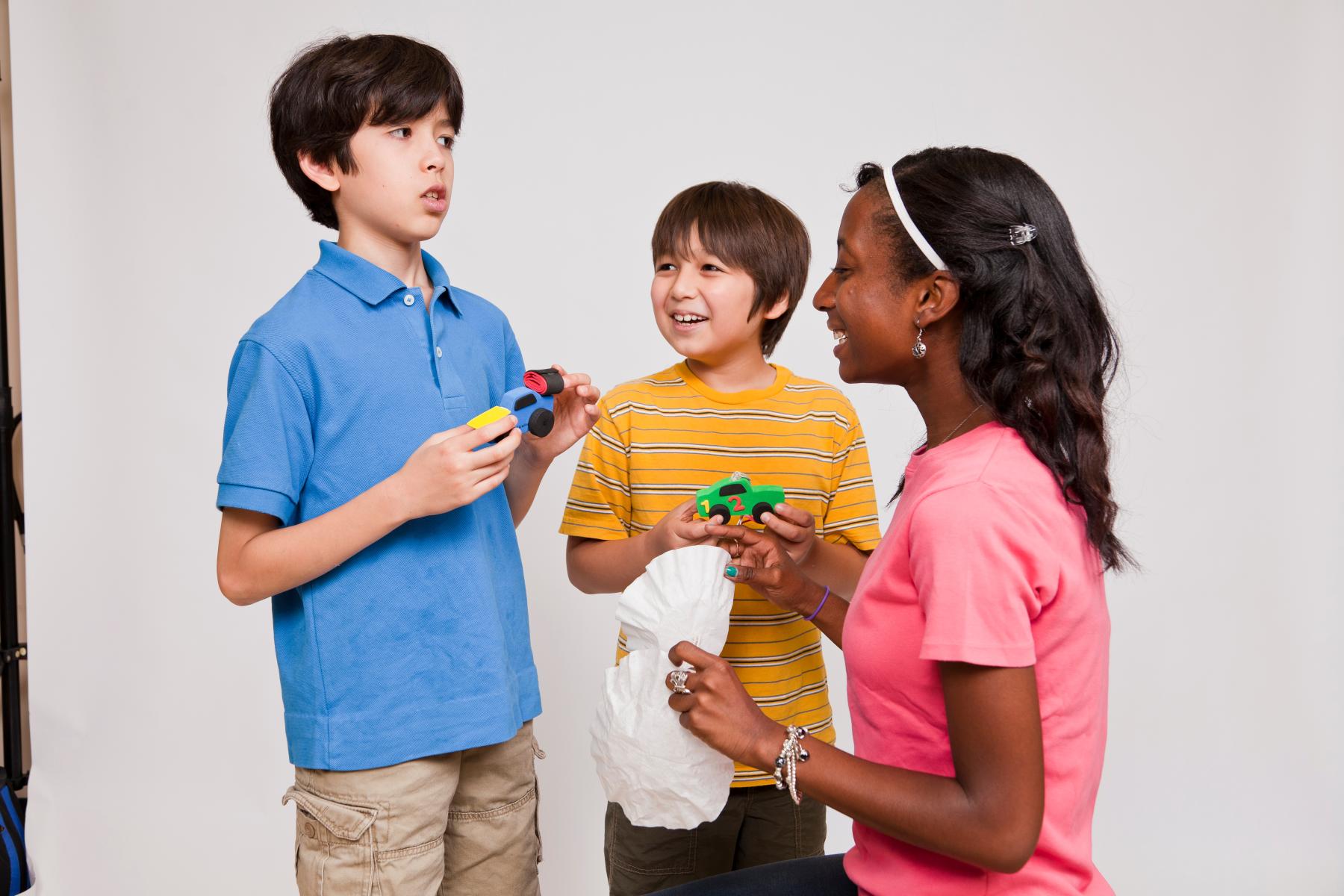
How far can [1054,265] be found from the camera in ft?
4.31

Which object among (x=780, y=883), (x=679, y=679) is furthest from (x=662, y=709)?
(x=780, y=883)

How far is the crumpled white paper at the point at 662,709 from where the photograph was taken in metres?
1.38

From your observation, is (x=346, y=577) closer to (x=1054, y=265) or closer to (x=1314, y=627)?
(x=1054, y=265)

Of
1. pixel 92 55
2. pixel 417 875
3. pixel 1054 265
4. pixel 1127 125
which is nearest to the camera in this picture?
pixel 1054 265

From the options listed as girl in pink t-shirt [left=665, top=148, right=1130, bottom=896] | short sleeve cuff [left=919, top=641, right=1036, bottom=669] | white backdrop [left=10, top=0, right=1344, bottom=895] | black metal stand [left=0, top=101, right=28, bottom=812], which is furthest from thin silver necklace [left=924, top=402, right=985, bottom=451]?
black metal stand [left=0, top=101, right=28, bottom=812]

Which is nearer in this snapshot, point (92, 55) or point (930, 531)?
point (930, 531)

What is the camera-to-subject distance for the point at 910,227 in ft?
4.47

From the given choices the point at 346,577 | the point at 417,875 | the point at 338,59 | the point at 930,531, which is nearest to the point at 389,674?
the point at 346,577

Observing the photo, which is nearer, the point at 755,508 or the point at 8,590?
the point at 755,508

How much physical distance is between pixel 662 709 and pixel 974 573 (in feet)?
1.46

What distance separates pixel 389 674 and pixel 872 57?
2281 millimetres

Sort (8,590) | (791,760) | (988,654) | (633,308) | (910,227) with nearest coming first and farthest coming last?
(988,654)
(791,760)
(910,227)
(8,590)
(633,308)

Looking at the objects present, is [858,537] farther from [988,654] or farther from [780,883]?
[988,654]

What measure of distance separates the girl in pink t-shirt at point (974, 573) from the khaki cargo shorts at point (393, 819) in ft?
1.25
